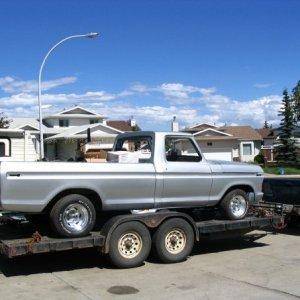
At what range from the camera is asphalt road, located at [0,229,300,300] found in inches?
298

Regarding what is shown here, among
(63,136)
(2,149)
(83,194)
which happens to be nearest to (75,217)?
(83,194)

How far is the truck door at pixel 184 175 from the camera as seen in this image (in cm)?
966

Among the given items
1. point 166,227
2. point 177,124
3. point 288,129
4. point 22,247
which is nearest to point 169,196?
point 166,227

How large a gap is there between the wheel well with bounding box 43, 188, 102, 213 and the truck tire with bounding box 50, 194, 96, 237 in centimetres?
8

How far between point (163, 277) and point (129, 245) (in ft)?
2.76

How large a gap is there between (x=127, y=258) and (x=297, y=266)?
9.31 feet

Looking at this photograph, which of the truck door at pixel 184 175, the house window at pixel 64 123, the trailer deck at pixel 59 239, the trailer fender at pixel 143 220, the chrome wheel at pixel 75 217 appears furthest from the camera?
the house window at pixel 64 123

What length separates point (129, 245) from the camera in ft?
→ 29.7

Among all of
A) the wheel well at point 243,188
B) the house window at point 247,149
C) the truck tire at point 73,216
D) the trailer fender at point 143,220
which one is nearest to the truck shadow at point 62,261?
the trailer fender at point 143,220

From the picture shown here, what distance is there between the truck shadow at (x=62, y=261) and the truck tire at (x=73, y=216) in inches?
34.2

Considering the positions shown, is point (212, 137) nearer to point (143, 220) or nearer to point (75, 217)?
point (143, 220)

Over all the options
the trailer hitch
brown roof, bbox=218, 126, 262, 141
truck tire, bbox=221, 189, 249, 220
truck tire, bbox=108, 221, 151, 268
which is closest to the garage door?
brown roof, bbox=218, 126, 262, 141

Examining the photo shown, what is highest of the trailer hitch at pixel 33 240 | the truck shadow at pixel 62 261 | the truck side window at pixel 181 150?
the truck side window at pixel 181 150

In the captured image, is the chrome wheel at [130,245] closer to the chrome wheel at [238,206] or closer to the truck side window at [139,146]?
the truck side window at [139,146]
